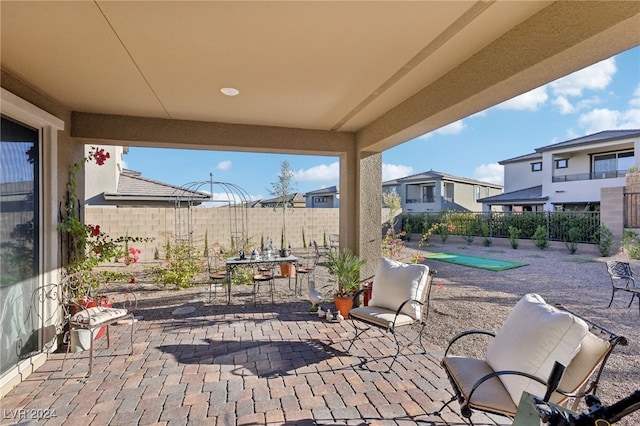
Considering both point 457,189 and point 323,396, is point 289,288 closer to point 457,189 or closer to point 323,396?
point 323,396

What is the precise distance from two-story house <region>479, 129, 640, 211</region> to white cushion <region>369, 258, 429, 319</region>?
16.6m

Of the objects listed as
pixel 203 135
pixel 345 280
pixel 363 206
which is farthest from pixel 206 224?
pixel 345 280

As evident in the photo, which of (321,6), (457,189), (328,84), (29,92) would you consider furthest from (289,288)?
(457,189)

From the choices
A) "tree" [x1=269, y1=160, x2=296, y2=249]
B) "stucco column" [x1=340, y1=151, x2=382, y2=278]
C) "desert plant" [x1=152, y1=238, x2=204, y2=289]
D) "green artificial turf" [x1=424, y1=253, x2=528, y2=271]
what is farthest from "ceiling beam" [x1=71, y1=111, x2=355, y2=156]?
"tree" [x1=269, y1=160, x2=296, y2=249]

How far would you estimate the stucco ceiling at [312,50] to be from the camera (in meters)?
2.03

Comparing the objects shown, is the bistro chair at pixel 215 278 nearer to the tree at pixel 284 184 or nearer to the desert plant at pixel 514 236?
the tree at pixel 284 184

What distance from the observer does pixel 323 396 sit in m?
2.71

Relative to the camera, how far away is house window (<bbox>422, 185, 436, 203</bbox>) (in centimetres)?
2435

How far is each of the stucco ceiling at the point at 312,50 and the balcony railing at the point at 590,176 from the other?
1859 cm

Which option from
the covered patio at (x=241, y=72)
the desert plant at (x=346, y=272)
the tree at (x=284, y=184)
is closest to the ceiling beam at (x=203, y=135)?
the covered patio at (x=241, y=72)

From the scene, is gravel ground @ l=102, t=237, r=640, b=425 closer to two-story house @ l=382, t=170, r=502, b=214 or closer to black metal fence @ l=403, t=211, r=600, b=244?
black metal fence @ l=403, t=211, r=600, b=244

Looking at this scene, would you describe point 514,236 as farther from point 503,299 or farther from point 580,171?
point 503,299

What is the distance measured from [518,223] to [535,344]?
45.1ft

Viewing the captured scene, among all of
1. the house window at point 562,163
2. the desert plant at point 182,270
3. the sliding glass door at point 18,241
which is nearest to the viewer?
the sliding glass door at point 18,241
